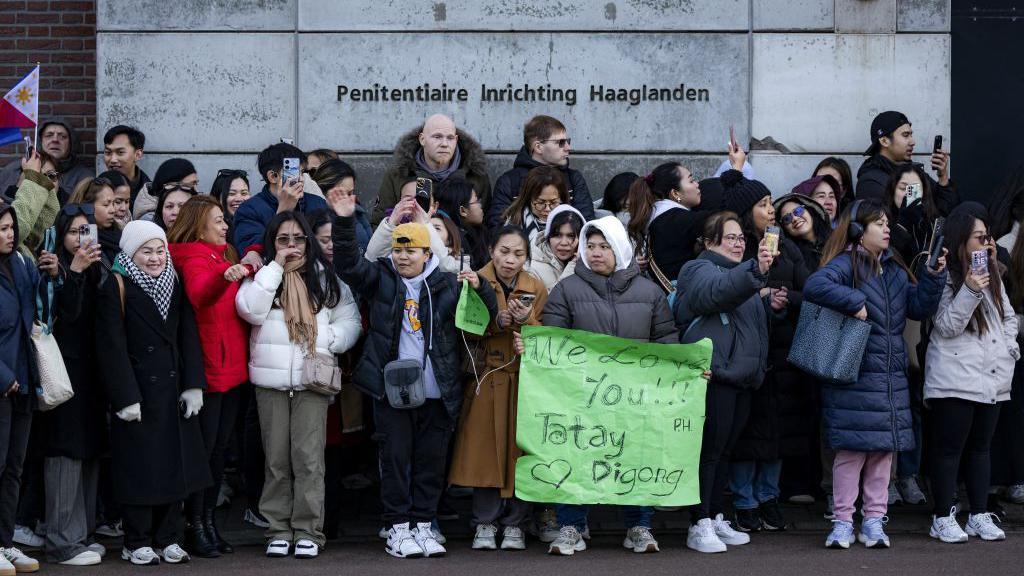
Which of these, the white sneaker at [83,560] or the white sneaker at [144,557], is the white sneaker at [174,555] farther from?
the white sneaker at [83,560]

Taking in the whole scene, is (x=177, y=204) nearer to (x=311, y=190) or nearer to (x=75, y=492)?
(x=311, y=190)

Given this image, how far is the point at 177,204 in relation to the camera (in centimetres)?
1034

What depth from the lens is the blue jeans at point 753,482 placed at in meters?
9.94

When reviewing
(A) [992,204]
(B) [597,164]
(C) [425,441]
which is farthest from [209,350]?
(A) [992,204]

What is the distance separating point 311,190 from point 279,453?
2085 millimetres

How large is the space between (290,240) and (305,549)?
1759mm

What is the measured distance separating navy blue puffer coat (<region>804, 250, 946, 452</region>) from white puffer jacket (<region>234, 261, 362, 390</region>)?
286 cm

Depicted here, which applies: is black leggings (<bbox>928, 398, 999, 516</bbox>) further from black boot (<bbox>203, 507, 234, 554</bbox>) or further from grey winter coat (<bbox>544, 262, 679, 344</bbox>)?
black boot (<bbox>203, 507, 234, 554</bbox>)

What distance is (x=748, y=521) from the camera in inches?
392

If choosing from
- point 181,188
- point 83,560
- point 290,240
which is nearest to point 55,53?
point 181,188

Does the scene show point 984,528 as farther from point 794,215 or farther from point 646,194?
point 646,194

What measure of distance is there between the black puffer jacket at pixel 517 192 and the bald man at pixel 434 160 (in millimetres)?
233

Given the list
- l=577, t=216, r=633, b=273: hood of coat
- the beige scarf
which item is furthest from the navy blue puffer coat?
the beige scarf

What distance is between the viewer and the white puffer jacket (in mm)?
9281
